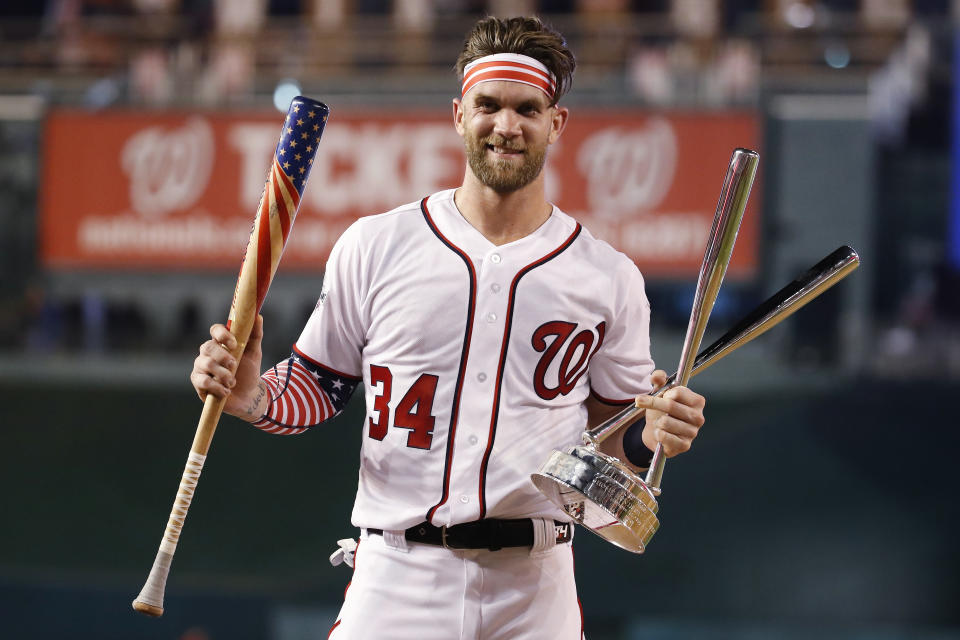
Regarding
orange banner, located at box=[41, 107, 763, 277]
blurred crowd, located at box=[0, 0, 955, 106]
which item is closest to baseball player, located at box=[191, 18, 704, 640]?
orange banner, located at box=[41, 107, 763, 277]

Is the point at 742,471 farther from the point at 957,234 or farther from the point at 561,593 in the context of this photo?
the point at 561,593

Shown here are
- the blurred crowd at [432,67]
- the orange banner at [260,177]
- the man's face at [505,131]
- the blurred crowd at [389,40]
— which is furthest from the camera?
the blurred crowd at [389,40]

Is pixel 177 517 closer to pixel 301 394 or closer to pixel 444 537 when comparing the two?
pixel 301 394

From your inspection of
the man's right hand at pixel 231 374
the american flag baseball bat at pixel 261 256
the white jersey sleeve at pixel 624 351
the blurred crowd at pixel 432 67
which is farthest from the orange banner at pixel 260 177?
the man's right hand at pixel 231 374

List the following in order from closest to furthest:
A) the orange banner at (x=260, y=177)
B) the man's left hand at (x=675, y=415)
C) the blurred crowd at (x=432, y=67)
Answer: the man's left hand at (x=675, y=415)
the orange banner at (x=260, y=177)
the blurred crowd at (x=432, y=67)

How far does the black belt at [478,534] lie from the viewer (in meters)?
2.10

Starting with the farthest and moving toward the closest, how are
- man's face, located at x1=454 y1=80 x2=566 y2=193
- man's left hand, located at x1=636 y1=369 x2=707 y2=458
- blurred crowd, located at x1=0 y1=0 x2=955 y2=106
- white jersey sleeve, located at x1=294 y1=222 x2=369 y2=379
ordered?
blurred crowd, located at x1=0 y1=0 x2=955 y2=106
white jersey sleeve, located at x1=294 y1=222 x2=369 y2=379
man's face, located at x1=454 y1=80 x2=566 y2=193
man's left hand, located at x1=636 y1=369 x2=707 y2=458

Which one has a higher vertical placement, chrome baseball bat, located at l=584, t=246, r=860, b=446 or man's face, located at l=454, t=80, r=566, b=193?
man's face, located at l=454, t=80, r=566, b=193

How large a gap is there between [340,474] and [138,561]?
1050mm

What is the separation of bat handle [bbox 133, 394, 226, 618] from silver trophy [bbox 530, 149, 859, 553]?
0.56 m

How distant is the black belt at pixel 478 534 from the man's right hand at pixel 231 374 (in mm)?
356

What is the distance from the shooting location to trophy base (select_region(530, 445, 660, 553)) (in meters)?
1.96

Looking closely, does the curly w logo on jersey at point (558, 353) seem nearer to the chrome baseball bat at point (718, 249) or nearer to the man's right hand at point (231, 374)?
the chrome baseball bat at point (718, 249)

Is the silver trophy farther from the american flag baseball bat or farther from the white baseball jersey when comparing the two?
the american flag baseball bat
